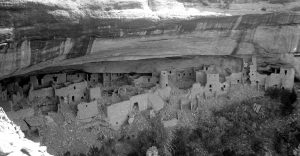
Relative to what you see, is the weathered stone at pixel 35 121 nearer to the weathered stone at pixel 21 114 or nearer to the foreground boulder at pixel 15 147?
the weathered stone at pixel 21 114

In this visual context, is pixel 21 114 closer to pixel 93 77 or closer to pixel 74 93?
pixel 74 93

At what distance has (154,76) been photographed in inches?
505

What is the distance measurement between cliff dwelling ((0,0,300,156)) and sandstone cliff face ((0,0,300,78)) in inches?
1.0

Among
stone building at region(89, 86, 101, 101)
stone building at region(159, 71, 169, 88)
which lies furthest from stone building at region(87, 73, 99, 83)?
stone building at region(159, 71, 169, 88)

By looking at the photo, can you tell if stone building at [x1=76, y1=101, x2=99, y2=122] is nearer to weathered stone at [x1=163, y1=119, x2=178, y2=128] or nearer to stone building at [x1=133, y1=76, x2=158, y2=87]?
stone building at [x1=133, y1=76, x2=158, y2=87]

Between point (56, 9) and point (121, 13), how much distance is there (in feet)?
4.81

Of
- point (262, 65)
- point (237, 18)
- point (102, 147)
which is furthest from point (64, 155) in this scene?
point (262, 65)

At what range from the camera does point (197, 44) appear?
12195 millimetres

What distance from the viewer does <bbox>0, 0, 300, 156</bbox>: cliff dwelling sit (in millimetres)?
9922

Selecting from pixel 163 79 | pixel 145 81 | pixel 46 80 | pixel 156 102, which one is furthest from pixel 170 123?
pixel 46 80

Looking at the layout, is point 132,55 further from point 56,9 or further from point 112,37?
Result: point 56,9

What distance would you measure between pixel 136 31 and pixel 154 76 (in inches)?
93.1

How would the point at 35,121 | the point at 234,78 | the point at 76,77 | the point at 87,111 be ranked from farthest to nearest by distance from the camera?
1. the point at 234,78
2. the point at 76,77
3. the point at 87,111
4. the point at 35,121

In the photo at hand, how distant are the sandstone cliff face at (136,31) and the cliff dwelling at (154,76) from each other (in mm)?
26
